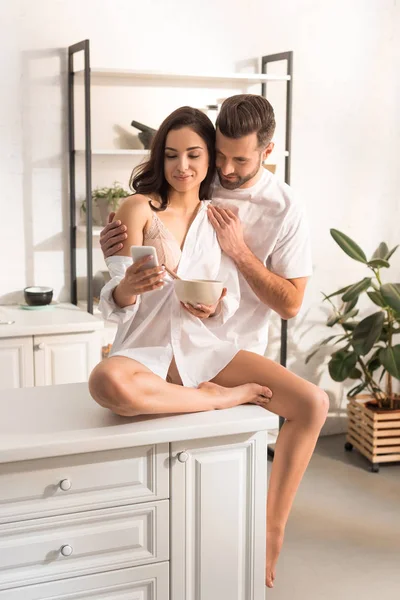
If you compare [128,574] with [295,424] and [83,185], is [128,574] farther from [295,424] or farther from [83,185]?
[83,185]

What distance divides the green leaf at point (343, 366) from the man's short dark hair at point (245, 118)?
193 cm

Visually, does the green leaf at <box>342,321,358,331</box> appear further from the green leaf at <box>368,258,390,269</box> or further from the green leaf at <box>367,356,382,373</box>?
the green leaf at <box>368,258,390,269</box>

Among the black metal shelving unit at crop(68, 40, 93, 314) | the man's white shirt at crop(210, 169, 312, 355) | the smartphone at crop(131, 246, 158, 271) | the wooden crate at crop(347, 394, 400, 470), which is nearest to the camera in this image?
the smartphone at crop(131, 246, 158, 271)

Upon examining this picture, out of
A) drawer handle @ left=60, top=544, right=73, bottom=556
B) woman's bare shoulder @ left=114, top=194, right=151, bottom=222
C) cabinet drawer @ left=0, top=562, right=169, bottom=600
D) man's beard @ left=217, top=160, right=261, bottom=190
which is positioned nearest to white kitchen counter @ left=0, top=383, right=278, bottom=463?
drawer handle @ left=60, top=544, right=73, bottom=556

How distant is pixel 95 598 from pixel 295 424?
28.3 inches

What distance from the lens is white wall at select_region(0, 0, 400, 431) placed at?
3727mm

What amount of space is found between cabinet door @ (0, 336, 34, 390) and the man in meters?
1.21

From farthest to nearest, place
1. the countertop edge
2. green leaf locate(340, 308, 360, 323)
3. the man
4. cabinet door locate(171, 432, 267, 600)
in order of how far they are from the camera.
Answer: green leaf locate(340, 308, 360, 323) < the man < cabinet door locate(171, 432, 267, 600) < the countertop edge

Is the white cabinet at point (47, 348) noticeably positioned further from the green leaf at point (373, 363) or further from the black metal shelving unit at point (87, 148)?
the green leaf at point (373, 363)

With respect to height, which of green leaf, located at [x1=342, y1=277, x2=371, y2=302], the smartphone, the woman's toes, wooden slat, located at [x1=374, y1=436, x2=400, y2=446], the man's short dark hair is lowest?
wooden slat, located at [x1=374, y1=436, x2=400, y2=446]

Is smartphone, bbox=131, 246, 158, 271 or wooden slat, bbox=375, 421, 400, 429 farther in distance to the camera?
wooden slat, bbox=375, 421, 400, 429

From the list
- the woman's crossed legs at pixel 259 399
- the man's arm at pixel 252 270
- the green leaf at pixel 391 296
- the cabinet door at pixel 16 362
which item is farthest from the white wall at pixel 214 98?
the woman's crossed legs at pixel 259 399

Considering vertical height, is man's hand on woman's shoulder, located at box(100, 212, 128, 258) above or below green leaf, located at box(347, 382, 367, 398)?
above

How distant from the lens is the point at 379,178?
4.44m
